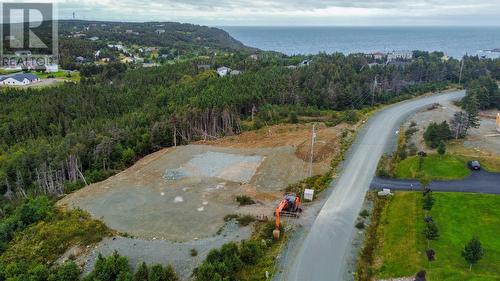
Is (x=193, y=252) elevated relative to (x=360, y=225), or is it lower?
lower

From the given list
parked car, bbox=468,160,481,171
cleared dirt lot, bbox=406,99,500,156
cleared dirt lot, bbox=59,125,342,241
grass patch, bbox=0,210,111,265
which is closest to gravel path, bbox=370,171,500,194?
parked car, bbox=468,160,481,171

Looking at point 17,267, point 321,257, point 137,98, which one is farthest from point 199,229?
point 137,98

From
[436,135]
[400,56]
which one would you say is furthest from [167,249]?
[400,56]

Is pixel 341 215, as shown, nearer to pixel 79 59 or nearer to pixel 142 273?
pixel 142 273

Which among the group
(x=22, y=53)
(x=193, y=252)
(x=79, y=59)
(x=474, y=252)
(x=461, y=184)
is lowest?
(x=193, y=252)

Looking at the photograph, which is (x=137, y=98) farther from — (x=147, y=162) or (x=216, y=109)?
(x=147, y=162)

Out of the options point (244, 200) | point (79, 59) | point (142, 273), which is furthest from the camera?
point (79, 59)
